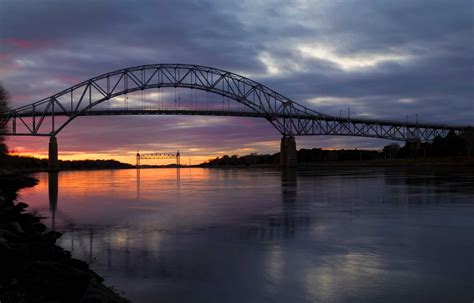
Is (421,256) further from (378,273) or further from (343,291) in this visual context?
(343,291)

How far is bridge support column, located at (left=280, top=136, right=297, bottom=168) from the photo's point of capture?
107562 millimetres

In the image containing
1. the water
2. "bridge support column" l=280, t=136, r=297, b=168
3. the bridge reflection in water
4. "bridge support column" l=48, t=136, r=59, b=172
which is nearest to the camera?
the water

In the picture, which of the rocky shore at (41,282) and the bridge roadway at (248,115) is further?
the bridge roadway at (248,115)

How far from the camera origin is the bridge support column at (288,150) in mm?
107562

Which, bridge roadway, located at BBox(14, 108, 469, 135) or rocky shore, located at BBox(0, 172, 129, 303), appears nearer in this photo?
rocky shore, located at BBox(0, 172, 129, 303)

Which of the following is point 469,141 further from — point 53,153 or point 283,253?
point 283,253

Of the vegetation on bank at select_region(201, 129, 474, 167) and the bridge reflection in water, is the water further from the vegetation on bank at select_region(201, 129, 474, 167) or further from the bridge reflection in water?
the vegetation on bank at select_region(201, 129, 474, 167)

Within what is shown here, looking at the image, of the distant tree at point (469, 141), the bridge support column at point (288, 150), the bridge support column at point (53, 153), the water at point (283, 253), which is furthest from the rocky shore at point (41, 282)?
the distant tree at point (469, 141)

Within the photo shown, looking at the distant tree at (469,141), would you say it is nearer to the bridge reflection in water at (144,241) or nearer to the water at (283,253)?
the water at (283,253)

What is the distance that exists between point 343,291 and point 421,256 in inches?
121

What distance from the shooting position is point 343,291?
6.91 metres

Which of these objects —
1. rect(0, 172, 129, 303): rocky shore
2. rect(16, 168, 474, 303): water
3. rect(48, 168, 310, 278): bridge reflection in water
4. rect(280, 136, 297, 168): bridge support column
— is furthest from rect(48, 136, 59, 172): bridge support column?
rect(0, 172, 129, 303): rocky shore

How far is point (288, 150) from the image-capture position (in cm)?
10781

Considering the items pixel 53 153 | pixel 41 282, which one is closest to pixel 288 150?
Result: pixel 53 153
